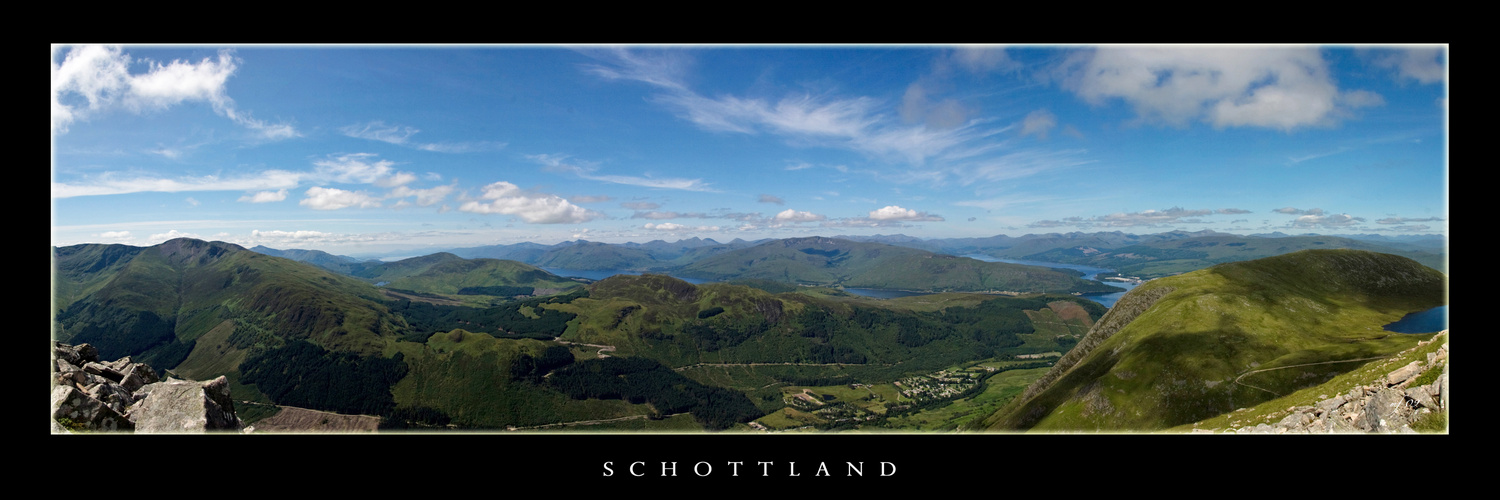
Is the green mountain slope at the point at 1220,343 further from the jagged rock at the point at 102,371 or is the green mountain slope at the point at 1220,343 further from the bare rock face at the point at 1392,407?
the jagged rock at the point at 102,371

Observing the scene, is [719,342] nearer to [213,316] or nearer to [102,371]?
[102,371]

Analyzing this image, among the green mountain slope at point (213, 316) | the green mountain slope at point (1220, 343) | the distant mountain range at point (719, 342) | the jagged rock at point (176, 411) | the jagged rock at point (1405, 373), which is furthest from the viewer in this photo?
the green mountain slope at point (213, 316)

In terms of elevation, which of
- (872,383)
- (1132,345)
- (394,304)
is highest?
(1132,345)

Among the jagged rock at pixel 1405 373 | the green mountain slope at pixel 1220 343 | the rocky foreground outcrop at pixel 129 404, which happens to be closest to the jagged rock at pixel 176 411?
the rocky foreground outcrop at pixel 129 404

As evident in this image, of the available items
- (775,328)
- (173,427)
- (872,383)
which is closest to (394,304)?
(775,328)

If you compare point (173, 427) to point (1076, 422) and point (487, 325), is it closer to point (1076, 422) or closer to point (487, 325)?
point (1076, 422)

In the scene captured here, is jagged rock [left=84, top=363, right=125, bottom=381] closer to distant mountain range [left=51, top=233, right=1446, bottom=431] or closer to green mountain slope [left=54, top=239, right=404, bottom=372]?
distant mountain range [left=51, top=233, right=1446, bottom=431]
